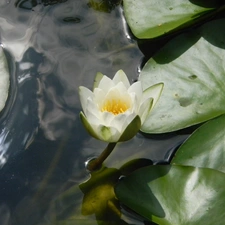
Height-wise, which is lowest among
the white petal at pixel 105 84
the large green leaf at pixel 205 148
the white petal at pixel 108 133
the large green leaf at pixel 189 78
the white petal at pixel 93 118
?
the large green leaf at pixel 205 148

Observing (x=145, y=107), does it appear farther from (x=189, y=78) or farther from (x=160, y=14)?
(x=160, y=14)

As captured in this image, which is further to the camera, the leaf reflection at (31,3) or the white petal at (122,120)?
the leaf reflection at (31,3)

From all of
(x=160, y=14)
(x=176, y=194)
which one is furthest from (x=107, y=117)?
(x=160, y=14)

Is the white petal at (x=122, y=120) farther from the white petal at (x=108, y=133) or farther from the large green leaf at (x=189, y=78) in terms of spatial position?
the large green leaf at (x=189, y=78)

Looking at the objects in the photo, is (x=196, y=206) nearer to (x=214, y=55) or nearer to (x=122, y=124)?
(x=122, y=124)

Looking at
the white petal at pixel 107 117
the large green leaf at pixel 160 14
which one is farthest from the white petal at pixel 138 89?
the large green leaf at pixel 160 14

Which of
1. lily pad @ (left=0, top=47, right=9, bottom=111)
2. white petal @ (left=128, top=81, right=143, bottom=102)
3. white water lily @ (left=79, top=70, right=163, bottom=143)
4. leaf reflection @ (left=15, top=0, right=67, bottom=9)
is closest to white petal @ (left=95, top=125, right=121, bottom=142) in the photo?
white water lily @ (left=79, top=70, right=163, bottom=143)
